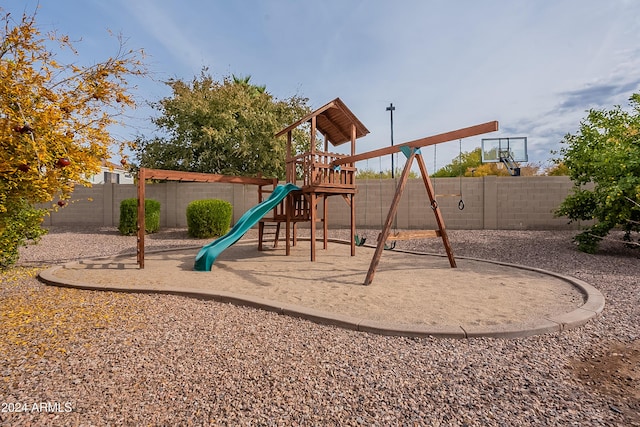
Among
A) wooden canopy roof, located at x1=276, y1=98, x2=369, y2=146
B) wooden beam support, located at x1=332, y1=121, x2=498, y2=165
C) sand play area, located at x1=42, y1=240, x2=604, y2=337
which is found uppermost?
wooden canopy roof, located at x1=276, y1=98, x2=369, y2=146

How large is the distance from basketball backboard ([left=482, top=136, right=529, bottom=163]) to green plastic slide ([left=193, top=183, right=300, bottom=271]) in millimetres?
17518

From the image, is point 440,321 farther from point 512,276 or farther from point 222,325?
point 512,276

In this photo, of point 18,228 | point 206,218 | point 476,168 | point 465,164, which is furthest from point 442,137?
point 465,164

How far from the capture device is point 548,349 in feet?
8.46

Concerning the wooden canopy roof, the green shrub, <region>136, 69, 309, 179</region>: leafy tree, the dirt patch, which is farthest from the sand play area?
<region>136, 69, 309, 179</region>: leafy tree

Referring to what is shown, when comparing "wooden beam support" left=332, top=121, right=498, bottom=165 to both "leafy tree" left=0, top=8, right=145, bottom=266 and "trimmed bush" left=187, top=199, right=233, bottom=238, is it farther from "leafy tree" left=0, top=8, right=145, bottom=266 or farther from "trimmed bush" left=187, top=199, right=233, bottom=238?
"trimmed bush" left=187, top=199, right=233, bottom=238

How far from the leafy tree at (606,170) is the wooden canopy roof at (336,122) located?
483 cm

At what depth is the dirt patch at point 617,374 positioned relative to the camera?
1878 mm

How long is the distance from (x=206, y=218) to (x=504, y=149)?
1785 centimetres

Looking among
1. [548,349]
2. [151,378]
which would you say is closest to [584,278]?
[548,349]

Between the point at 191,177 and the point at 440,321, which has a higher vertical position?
the point at 191,177

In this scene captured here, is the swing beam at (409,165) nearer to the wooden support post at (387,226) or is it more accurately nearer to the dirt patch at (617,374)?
the wooden support post at (387,226)

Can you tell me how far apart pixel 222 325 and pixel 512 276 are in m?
4.27

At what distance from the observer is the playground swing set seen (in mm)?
4891
